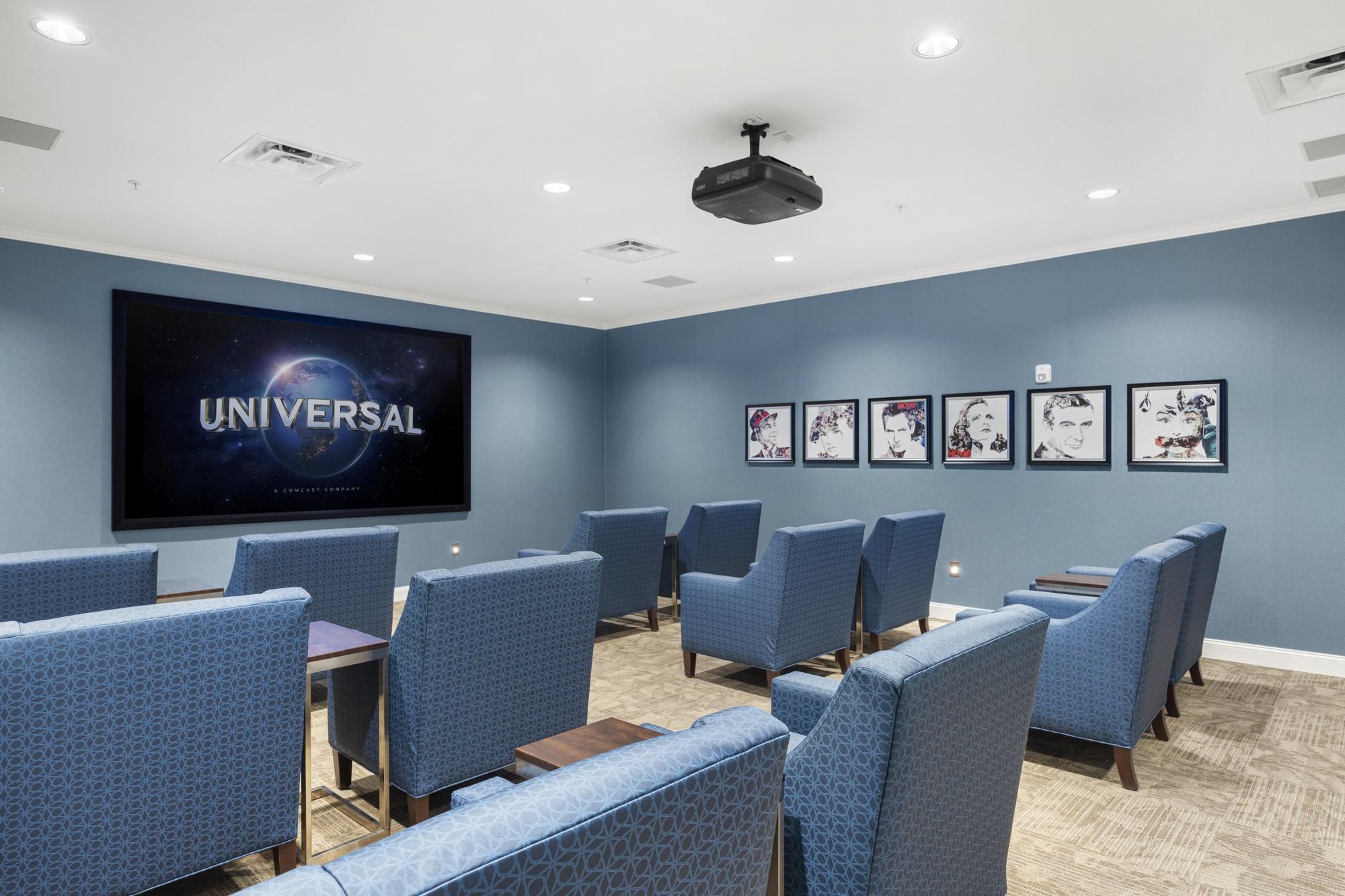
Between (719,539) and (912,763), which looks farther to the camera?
(719,539)

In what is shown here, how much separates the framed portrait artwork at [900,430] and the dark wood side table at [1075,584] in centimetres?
189

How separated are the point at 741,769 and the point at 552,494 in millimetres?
6936

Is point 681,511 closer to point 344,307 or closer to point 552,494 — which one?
point 552,494

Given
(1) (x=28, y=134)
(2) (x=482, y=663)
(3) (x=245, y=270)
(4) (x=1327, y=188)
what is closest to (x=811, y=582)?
(2) (x=482, y=663)

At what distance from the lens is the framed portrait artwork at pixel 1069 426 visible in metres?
5.12

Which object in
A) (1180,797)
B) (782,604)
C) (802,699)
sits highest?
(802,699)

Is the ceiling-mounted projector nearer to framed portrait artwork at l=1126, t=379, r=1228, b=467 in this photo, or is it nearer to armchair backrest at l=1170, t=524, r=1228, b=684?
armchair backrest at l=1170, t=524, r=1228, b=684

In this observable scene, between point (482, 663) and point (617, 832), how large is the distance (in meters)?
1.65

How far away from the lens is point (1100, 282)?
5.16 meters

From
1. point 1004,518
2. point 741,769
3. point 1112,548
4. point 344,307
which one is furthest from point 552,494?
point 741,769

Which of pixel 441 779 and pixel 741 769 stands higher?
pixel 741 769

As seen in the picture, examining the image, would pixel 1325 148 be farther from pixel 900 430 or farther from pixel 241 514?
pixel 241 514

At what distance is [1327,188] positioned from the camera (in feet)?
13.5

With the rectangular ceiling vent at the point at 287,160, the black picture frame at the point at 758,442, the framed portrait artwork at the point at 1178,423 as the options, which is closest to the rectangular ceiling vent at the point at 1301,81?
the framed portrait artwork at the point at 1178,423
